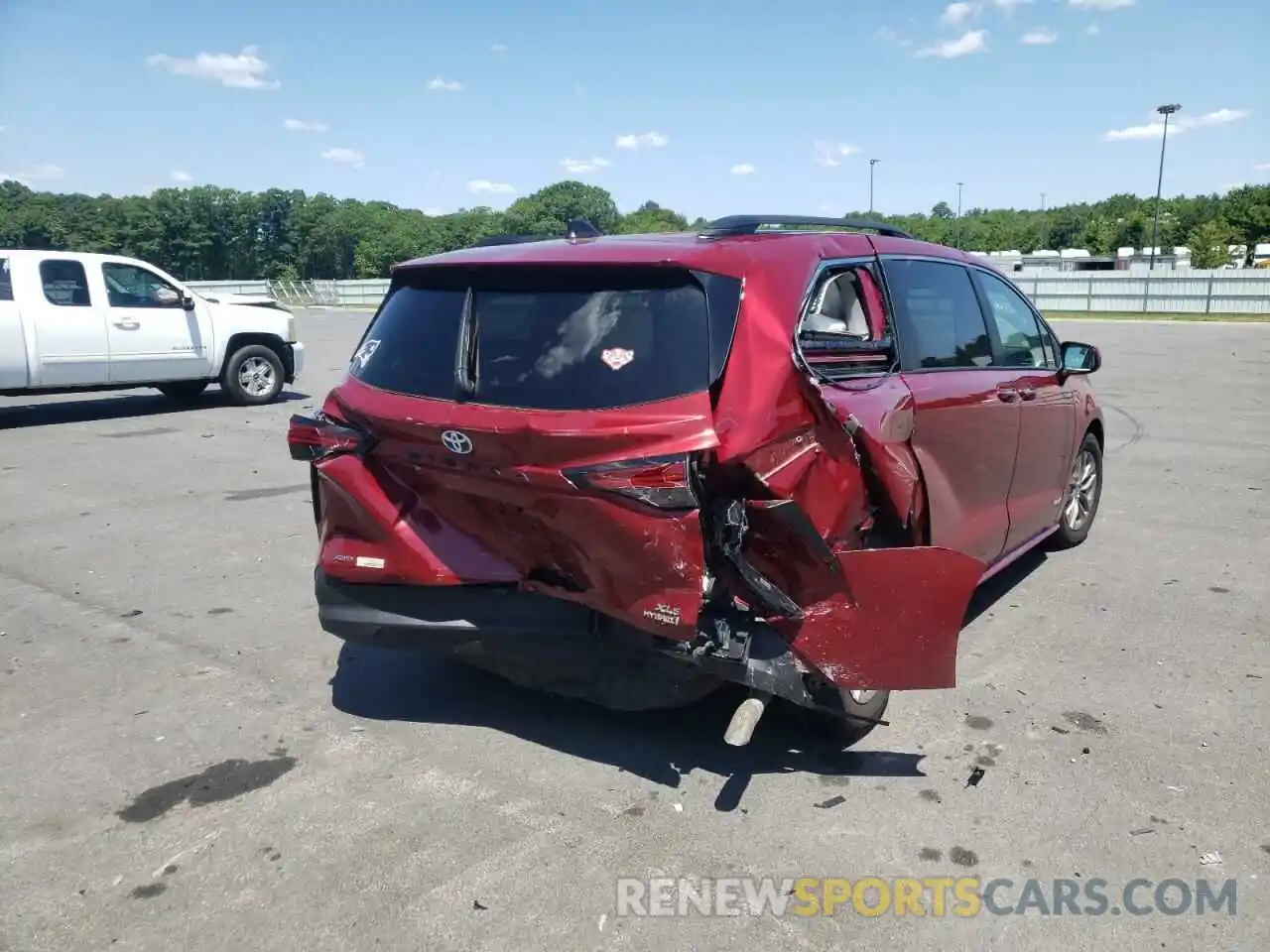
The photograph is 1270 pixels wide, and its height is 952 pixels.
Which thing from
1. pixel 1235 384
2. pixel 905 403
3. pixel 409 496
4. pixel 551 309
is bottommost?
pixel 1235 384

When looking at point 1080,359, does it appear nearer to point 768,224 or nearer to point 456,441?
point 768,224

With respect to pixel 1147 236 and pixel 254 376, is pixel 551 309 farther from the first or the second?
pixel 1147 236

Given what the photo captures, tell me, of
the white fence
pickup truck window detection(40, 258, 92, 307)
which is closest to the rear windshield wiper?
pickup truck window detection(40, 258, 92, 307)

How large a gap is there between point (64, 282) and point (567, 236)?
394 inches

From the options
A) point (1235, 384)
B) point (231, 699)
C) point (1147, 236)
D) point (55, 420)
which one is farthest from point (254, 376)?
point (1147, 236)

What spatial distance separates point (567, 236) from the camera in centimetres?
461

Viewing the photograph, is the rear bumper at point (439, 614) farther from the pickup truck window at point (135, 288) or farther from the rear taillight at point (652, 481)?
the pickup truck window at point (135, 288)

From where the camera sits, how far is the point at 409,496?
384 centimetres

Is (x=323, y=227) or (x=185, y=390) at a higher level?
(x=323, y=227)

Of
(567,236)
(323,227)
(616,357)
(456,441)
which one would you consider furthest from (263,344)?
(323,227)

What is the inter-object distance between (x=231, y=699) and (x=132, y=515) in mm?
3901

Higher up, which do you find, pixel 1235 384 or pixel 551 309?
pixel 551 309

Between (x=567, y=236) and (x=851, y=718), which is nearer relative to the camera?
(x=851, y=718)

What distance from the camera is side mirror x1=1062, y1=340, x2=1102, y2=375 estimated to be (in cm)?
597
